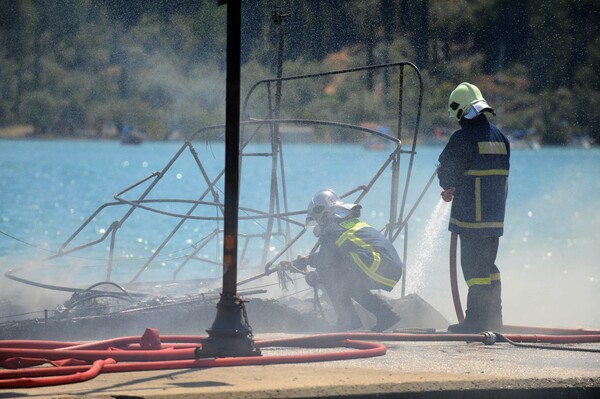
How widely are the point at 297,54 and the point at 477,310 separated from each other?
46.3 ft

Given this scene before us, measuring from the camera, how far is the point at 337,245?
7.90 metres

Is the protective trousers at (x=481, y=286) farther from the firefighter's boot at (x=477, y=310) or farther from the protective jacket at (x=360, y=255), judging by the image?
the protective jacket at (x=360, y=255)

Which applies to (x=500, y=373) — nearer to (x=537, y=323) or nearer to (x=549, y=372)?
(x=549, y=372)

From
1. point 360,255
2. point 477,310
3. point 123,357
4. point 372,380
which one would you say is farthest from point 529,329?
point 123,357

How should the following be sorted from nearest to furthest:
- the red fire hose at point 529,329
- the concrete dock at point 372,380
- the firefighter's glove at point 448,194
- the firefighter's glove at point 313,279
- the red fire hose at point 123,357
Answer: the concrete dock at point 372,380
the red fire hose at point 123,357
the red fire hose at point 529,329
the firefighter's glove at point 448,194
the firefighter's glove at point 313,279

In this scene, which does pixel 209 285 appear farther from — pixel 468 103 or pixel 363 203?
pixel 363 203

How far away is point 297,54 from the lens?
2103 centimetres

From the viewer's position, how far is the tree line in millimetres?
20047

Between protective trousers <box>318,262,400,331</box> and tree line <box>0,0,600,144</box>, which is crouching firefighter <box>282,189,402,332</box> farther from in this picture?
tree line <box>0,0,600,144</box>

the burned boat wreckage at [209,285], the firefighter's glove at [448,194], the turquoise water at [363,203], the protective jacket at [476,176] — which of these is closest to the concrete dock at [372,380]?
the burned boat wreckage at [209,285]

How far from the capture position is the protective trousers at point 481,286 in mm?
7453

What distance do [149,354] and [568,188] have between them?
44104 mm

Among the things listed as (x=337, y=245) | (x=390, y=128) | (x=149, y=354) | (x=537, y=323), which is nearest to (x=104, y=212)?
(x=390, y=128)

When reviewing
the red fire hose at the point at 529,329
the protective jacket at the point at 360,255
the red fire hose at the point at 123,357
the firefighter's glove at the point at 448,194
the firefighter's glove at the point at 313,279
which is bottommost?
the red fire hose at the point at 123,357
